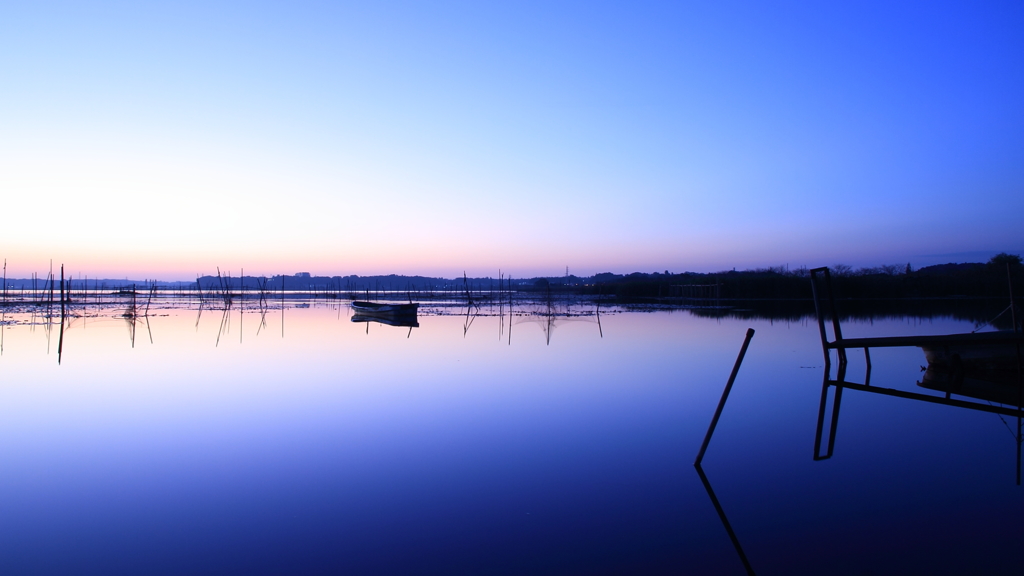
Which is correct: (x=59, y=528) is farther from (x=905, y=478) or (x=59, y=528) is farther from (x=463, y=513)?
(x=905, y=478)

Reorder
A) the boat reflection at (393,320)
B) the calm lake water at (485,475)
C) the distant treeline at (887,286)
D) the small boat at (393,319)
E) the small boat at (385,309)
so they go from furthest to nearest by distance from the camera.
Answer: the distant treeline at (887,286) < the small boat at (385,309) < the small boat at (393,319) < the boat reflection at (393,320) < the calm lake water at (485,475)

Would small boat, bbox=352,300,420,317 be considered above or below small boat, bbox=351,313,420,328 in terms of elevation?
above

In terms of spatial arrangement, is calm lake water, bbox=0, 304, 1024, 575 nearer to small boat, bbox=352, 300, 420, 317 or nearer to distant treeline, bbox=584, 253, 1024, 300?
small boat, bbox=352, 300, 420, 317

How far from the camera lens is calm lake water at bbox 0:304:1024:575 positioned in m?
3.99

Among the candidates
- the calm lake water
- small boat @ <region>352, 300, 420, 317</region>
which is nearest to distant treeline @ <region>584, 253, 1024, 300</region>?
small boat @ <region>352, 300, 420, 317</region>

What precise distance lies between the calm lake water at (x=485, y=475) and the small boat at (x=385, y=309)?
43.9 ft

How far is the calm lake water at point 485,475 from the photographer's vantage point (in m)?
3.99

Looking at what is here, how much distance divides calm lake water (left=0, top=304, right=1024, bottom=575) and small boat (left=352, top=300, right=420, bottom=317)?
13390mm

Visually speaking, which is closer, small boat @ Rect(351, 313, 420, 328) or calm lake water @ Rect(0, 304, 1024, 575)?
calm lake water @ Rect(0, 304, 1024, 575)

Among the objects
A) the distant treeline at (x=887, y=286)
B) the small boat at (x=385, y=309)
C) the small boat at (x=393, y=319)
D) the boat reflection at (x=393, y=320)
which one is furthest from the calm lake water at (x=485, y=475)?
the distant treeline at (x=887, y=286)

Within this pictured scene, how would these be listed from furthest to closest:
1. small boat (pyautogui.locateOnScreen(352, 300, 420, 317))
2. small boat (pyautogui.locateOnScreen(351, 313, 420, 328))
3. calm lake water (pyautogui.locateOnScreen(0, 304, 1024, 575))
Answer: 1. small boat (pyautogui.locateOnScreen(352, 300, 420, 317))
2. small boat (pyautogui.locateOnScreen(351, 313, 420, 328))
3. calm lake water (pyautogui.locateOnScreen(0, 304, 1024, 575))

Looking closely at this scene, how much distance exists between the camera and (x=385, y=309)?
1044 inches

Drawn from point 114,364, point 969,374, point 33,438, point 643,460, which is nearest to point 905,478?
point 969,374

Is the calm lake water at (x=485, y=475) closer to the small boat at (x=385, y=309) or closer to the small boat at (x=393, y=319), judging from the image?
the small boat at (x=393, y=319)
